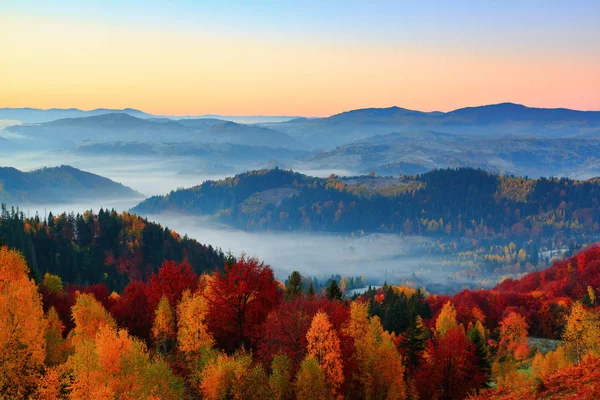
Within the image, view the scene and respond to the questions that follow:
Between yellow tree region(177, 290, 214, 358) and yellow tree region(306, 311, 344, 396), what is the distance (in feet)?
47.4

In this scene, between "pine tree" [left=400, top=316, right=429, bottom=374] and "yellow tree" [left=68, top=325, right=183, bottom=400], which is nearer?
"yellow tree" [left=68, top=325, right=183, bottom=400]

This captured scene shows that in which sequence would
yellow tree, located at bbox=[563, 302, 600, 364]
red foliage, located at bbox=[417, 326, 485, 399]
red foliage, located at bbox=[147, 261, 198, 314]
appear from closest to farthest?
red foliage, located at bbox=[417, 326, 485, 399] → red foliage, located at bbox=[147, 261, 198, 314] → yellow tree, located at bbox=[563, 302, 600, 364]

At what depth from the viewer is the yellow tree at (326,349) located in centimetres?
6438

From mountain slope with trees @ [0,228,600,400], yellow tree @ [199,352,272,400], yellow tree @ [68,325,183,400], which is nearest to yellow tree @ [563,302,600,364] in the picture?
mountain slope with trees @ [0,228,600,400]

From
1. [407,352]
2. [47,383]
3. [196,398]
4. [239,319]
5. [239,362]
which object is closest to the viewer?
[47,383]

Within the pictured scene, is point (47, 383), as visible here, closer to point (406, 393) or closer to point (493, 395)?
point (493, 395)

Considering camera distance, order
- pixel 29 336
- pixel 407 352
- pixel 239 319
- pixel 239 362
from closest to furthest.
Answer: pixel 29 336 → pixel 239 362 → pixel 239 319 → pixel 407 352

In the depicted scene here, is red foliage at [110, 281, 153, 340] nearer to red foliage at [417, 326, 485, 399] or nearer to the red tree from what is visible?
the red tree

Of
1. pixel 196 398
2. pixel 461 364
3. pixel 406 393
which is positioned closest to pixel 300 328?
pixel 196 398

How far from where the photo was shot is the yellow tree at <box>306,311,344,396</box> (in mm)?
64375

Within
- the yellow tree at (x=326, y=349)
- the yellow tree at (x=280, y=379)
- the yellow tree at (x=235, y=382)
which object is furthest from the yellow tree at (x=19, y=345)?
the yellow tree at (x=326, y=349)

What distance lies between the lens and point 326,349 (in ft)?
214

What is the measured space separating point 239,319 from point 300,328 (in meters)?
11.7

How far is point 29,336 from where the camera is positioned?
5834cm
